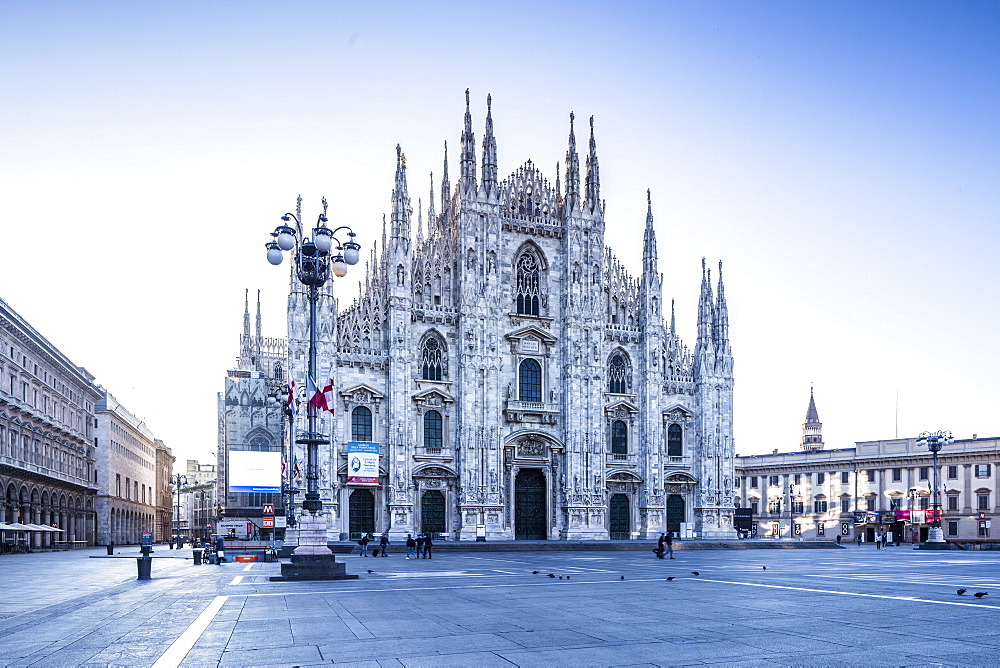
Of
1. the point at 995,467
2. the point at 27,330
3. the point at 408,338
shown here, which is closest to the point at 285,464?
the point at 408,338

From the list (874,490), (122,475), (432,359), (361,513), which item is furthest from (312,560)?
(122,475)

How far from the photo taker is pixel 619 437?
6325 centimetres

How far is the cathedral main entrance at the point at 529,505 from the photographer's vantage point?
6053cm

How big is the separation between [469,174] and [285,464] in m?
23.9

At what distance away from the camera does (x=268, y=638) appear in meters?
12.8

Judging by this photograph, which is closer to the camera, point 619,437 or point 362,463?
point 362,463

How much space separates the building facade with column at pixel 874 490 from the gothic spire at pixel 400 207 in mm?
46371

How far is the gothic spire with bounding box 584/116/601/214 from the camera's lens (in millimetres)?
63594

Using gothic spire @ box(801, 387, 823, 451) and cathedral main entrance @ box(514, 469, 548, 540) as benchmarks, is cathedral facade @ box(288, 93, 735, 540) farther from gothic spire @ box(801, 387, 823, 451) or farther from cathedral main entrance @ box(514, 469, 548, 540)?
gothic spire @ box(801, 387, 823, 451)

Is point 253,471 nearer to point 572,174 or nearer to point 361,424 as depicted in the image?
point 361,424

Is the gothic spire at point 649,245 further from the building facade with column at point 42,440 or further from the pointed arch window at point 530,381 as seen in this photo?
the building facade with column at point 42,440

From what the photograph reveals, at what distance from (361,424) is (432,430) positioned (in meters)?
4.61

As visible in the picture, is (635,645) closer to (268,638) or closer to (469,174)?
(268,638)

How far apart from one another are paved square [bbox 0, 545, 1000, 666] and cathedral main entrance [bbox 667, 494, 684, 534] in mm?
39454
